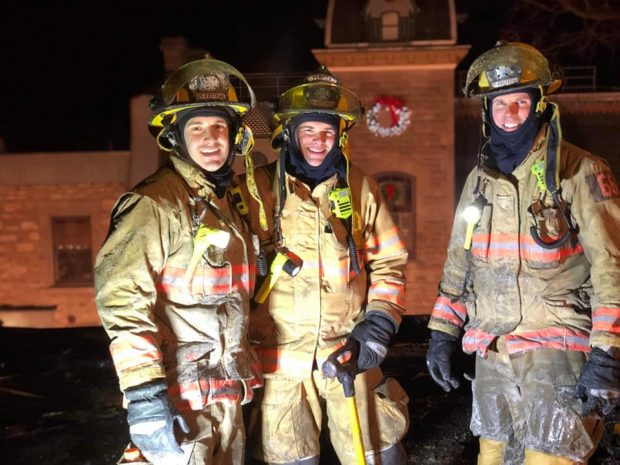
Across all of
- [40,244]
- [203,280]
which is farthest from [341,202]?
[40,244]

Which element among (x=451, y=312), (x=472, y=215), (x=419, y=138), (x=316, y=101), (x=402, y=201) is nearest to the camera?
(x=472, y=215)

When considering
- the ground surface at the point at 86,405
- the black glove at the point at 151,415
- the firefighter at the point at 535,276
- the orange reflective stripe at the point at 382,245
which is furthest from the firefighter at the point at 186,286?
the ground surface at the point at 86,405

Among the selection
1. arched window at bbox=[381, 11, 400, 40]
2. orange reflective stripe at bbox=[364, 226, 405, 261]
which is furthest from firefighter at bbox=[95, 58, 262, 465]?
arched window at bbox=[381, 11, 400, 40]

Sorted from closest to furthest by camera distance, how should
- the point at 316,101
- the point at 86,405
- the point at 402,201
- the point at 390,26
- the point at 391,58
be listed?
the point at 316,101
the point at 86,405
the point at 391,58
the point at 390,26
the point at 402,201

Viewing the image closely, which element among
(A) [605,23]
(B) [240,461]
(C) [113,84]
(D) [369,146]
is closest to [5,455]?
(B) [240,461]

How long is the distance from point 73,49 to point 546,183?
19.6 m

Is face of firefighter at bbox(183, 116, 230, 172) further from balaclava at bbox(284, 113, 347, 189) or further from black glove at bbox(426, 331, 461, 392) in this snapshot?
black glove at bbox(426, 331, 461, 392)

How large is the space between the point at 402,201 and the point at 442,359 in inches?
352

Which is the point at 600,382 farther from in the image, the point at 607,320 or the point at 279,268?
the point at 279,268

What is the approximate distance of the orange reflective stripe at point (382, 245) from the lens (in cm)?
328

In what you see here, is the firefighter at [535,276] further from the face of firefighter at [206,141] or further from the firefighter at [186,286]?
the face of firefighter at [206,141]

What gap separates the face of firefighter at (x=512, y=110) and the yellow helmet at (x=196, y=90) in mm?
1311

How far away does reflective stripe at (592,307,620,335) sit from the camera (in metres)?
2.65

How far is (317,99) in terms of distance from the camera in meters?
3.15
